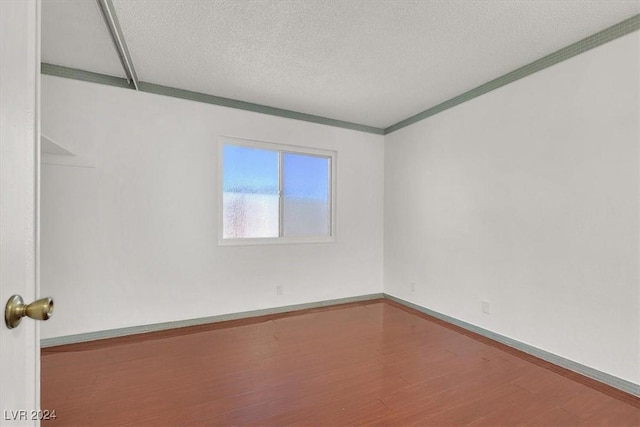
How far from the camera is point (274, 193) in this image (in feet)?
12.4

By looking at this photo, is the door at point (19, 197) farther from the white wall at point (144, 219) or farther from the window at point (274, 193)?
the window at point (274, 193)

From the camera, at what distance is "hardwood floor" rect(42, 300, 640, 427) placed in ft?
5.87

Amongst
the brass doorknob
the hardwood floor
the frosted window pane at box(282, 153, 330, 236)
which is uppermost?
the frosted window pane at box(282, 153, 330, 236)

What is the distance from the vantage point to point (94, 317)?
279 cm

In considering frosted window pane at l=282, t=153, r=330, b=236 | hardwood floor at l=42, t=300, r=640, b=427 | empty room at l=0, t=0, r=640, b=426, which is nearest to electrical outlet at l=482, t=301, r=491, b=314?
empty room at l=0, t=0, r=640, b=426

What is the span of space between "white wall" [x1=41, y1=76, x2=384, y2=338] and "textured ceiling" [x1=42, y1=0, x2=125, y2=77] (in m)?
0.22

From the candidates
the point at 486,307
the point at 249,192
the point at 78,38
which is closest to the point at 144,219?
the point at 249,192

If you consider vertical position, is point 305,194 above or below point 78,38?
below

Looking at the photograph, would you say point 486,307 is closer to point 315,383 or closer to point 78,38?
point 315,383

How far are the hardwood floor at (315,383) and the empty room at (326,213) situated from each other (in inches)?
0.7

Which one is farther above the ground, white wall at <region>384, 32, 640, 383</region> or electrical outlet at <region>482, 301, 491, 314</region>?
white wall at <region>384, 32, 640, 383</region>

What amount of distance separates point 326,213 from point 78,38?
3047 millimetres

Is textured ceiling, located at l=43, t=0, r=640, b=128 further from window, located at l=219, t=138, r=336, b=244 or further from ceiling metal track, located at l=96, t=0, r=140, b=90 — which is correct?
window, located at l=219, t=138, r=336, b=244

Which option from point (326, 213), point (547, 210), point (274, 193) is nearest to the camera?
point (547, 210)
